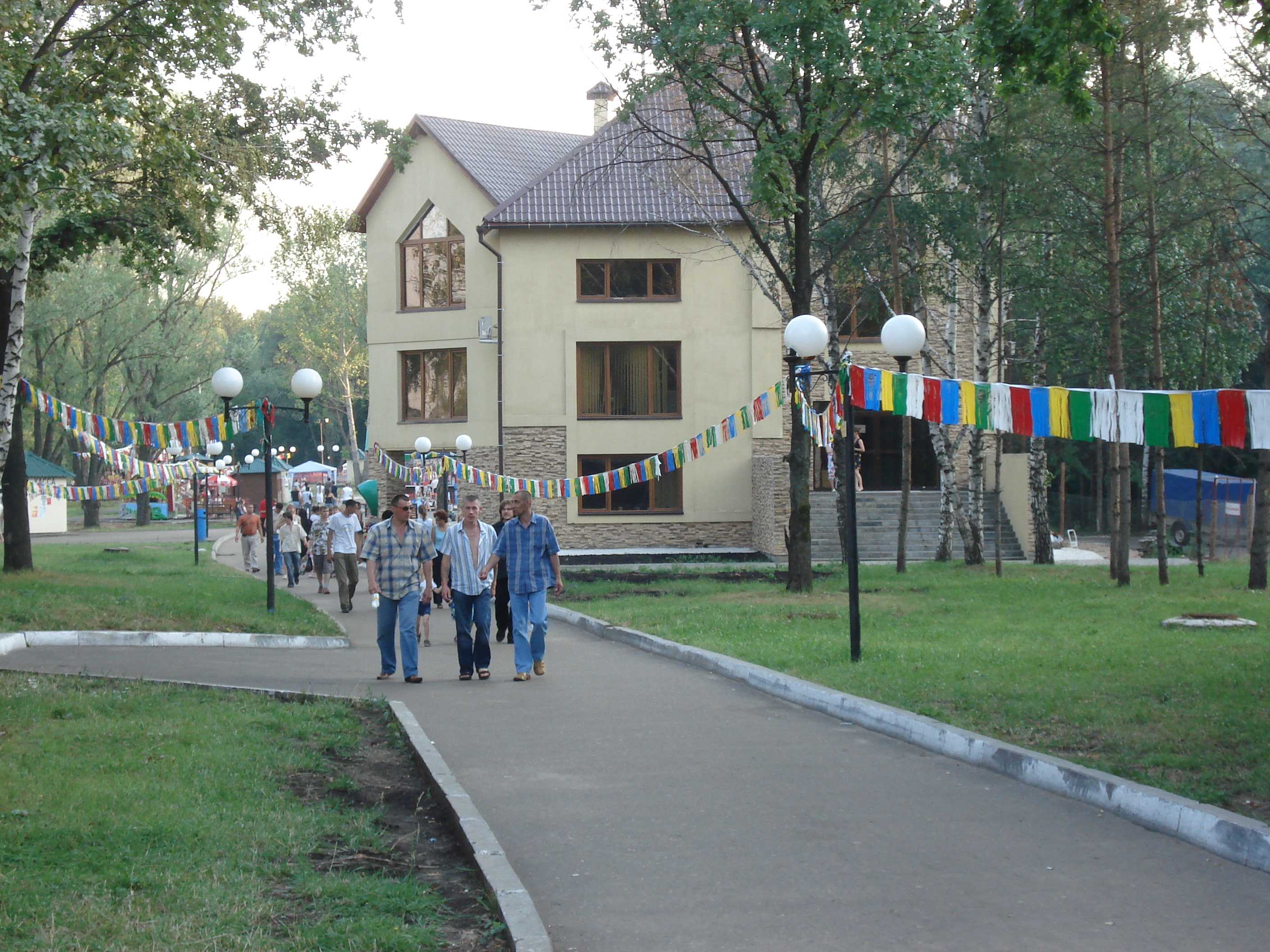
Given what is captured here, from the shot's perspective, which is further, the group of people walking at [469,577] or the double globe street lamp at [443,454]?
the double globe street lamp at [443,454]

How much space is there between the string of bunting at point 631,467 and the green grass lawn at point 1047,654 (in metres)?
2.67

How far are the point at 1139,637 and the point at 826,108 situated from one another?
9462 millimetres

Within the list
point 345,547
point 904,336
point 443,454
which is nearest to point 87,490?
point 443,454

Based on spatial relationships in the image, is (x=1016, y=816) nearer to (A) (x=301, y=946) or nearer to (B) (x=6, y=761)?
(A) (x=301, y=946)

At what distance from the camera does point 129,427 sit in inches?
863

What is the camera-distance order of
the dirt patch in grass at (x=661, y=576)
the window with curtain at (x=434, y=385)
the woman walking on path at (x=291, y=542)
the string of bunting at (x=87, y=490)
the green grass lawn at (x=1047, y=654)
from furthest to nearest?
the string of bunting at (x=87, y=490), the window with curtain at (x=434, y=385), the woman walking on path at (x=291, y=542), the dirt patch in grass at (x=661, y=576), the green grass lawn at (x=1047, y=654)

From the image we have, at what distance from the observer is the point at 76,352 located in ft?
159

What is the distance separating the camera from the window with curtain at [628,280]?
33.6m

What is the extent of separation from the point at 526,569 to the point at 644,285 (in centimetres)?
2285

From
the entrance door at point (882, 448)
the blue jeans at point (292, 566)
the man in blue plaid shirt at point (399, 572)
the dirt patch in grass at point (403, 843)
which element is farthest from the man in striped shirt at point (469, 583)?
the entrance door at point (882, 448)

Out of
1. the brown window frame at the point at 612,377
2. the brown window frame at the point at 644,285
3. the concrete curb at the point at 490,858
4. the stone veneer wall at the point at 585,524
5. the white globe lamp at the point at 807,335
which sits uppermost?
the brown window frame at the point at 644,285

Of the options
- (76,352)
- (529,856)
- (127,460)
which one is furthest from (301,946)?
(76,352)

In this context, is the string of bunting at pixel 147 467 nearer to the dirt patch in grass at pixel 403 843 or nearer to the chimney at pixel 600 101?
the chimney at pixel 600 101

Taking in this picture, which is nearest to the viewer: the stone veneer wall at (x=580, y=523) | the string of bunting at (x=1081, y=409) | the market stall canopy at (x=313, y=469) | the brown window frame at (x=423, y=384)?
the string of bunting at (x=1081, y=409)
